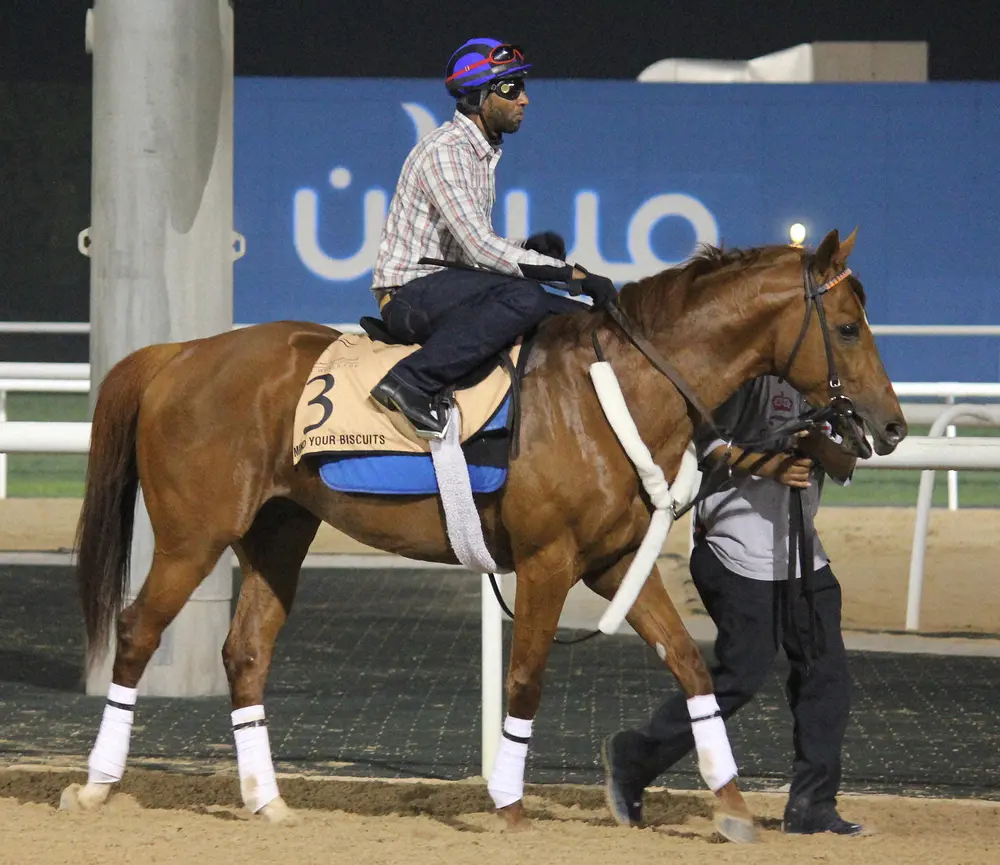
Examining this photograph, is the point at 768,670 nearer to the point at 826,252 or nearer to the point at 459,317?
the point at 826,252

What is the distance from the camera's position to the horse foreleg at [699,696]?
4.73 m

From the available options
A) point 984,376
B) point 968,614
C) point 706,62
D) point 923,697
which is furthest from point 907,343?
point 923,697

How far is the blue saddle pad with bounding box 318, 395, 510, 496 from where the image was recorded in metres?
4.81

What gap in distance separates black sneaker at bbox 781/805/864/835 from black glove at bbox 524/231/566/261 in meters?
1.68

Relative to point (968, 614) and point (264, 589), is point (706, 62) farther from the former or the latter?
point (264, 589)

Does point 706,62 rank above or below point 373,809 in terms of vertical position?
above

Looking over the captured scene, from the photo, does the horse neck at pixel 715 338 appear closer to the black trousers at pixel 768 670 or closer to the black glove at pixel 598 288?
the black glove at pixel 598 288

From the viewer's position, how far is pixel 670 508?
475 centimetres

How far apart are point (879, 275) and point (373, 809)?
12.7 meters

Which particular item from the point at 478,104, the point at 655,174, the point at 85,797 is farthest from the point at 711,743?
the point at 655,174

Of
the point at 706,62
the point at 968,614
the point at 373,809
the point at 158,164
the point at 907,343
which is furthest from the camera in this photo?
the point at 706,62

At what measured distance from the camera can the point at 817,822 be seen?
482 centimetres

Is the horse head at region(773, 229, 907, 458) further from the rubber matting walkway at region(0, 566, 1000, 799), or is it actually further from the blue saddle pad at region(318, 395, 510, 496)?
the rubber matting walkway at region(0, 566, 1000, 799)

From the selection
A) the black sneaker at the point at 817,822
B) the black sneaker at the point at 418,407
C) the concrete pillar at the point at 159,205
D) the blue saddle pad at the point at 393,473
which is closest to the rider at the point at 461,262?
the black sneaker at the point at 418,407
